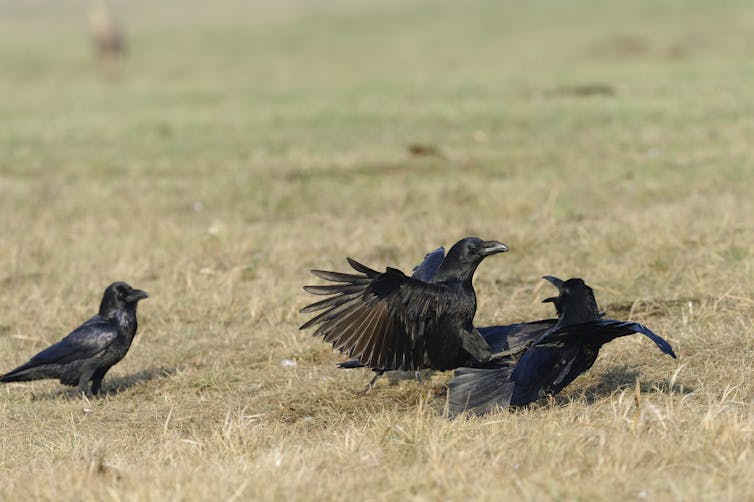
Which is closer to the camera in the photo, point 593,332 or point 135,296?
point 593,332

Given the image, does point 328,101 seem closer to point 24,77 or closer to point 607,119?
point 607,119

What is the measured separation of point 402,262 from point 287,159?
4810 millimetres

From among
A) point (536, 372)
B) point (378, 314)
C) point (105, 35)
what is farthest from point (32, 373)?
point (105, 35)

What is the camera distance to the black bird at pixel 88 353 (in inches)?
245

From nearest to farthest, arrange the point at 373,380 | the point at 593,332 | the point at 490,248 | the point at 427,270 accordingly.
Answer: the point at 593,332, the point at 490,248, the point at 373,380, the point at 427,270

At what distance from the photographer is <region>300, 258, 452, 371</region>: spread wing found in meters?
5.20

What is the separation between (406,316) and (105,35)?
2746cm

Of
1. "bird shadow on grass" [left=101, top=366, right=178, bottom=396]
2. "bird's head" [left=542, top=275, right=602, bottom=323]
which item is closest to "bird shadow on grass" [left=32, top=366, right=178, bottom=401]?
"bird shadow on grass" [left=101, top=366, right=178, bottom=396]

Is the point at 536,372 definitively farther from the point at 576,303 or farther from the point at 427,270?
the point at 427,270

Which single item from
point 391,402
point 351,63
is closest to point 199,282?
point 391,402

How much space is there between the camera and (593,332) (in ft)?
16.4

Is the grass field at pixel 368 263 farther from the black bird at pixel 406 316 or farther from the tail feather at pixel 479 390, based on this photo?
the black bird at pixel 406 316

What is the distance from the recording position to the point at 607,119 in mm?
14797

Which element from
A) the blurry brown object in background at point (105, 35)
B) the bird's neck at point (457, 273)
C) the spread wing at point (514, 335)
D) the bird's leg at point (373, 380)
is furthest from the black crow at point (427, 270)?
the blurry brown object in background at point (105, 35)
